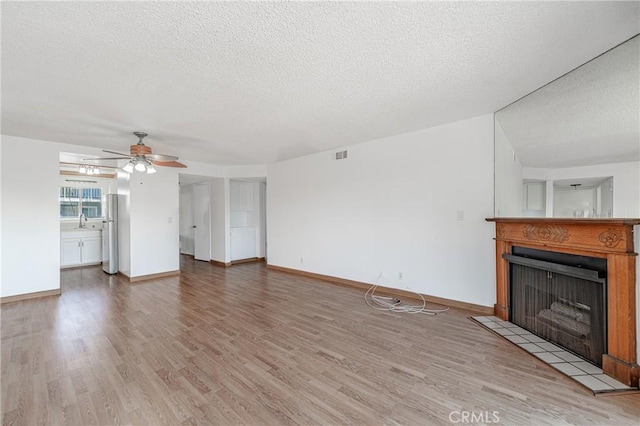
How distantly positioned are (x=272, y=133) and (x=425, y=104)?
86.7 inches

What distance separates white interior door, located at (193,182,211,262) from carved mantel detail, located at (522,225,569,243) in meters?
6.81

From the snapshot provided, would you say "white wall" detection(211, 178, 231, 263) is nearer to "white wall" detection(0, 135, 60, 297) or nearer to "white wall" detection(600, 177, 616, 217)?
"white wall" detection(0, 135, 60, 297)

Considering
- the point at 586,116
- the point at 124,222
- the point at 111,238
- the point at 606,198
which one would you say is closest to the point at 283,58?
the point at 586,116

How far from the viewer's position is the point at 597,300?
2.27m

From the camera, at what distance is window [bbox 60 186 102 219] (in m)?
6.86

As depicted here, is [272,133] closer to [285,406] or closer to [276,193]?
[276,193]

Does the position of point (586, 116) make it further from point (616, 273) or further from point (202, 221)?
point (202, 221)

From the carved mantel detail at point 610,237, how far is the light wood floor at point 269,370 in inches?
43.5

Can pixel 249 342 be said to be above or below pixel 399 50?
below

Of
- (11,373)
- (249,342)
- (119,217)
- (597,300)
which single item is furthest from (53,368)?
(597,300)

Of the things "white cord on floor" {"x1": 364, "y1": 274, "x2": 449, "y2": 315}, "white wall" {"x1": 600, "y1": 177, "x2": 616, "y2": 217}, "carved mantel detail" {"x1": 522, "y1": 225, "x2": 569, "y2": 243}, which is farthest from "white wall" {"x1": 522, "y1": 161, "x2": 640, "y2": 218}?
"white cord on floor" {"x1": 364, "y1": 274, "x2": 449, "y2": 315}

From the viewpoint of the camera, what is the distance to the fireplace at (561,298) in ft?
7.40

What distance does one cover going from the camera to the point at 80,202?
707 centimetres

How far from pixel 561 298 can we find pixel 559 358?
0.57m
